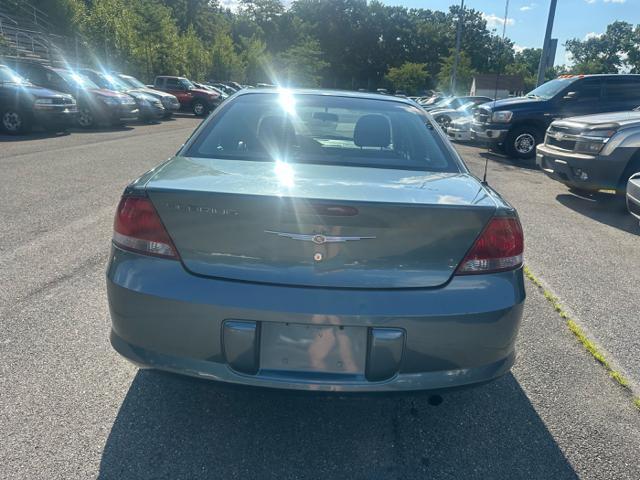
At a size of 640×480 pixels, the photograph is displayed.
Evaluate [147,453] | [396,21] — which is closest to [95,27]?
[147,453]

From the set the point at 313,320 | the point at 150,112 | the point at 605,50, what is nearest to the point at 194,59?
the point at 150,112

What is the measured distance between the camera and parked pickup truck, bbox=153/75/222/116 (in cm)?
2592

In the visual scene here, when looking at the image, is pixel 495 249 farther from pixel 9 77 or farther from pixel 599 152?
pixel 9 77

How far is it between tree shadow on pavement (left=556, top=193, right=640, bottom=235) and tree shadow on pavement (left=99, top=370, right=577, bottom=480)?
5156 millimetres

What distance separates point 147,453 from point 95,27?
29.7 meters

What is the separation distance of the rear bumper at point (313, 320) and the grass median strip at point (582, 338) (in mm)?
1307

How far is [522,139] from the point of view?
41.8 ft

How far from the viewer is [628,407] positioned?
2854 millimetres

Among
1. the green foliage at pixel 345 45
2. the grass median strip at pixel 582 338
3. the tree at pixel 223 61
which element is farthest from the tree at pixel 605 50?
the grass median strip at pixel 582 338

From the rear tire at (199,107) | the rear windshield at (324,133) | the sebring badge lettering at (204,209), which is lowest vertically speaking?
the rear tire at (199,107)

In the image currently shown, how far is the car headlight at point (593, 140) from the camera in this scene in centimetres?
752

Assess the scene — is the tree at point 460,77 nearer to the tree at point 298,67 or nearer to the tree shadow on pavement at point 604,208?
the tree at point 298,67

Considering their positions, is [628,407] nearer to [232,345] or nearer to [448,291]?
[448,291]

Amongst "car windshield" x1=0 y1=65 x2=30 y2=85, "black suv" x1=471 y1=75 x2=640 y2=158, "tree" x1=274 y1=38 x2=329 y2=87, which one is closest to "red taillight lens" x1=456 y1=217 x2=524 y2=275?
"black suv" x1=471 y1=75 x2=640 y2=158
